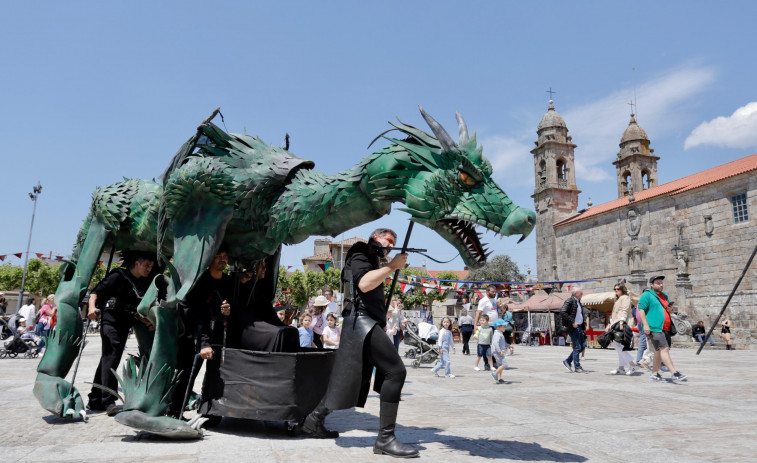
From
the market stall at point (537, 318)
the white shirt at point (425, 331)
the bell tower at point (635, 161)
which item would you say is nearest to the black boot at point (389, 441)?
the white shirt at point (425, 331)

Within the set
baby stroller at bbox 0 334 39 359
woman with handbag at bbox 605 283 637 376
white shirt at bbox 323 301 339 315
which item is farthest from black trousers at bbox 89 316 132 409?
baby stroller at bbox 0 334 39 359

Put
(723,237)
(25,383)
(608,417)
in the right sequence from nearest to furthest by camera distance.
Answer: (608,417) → (25,383) → (723,237)

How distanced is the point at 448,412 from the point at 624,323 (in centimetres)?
611

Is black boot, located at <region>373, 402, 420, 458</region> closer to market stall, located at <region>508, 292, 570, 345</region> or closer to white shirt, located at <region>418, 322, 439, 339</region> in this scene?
white shirt, located at <region>418, 322, 439, 339</region>

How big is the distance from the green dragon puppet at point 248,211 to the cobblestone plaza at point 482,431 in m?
0.37

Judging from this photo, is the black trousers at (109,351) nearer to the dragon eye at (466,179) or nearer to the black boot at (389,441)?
the black boot at (389,441)

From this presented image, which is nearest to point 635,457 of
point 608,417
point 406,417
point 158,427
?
point 608,417

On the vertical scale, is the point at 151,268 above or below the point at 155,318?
above

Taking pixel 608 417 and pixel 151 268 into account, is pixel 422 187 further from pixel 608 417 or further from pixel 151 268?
pixel 151 268

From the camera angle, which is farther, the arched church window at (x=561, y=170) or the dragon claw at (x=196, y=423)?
the arched church window at (x=561, y=170)

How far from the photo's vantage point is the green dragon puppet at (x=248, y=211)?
144 inches

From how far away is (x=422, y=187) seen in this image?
3.67 meters

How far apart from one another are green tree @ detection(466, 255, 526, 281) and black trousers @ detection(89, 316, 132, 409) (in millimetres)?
53427

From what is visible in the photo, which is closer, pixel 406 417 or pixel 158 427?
pixel 158 427
